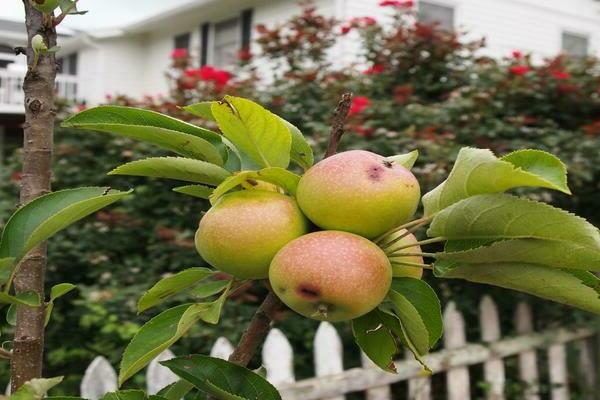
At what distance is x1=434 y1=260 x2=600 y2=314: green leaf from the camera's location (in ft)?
2.35

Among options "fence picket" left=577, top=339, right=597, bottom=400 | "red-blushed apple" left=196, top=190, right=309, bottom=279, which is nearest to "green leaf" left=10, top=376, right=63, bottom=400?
"red-blushed apple" left=196, top=190, right=309, bottom=279

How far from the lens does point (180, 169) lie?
2.49ft

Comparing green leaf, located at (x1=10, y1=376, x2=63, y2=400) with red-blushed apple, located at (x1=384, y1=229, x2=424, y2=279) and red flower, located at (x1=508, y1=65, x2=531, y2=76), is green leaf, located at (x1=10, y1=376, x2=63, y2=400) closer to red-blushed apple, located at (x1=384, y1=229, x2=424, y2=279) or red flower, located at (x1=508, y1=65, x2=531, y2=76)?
red-blushed apple, located at (x1=384, y1=229, x2=424, y2=279)

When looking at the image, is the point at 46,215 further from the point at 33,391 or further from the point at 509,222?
the point at 509,222

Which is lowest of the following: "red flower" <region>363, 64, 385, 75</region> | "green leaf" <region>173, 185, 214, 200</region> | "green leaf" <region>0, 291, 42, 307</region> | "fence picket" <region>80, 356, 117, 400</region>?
"fence picket" <region>80, 356, 117, 400</region>

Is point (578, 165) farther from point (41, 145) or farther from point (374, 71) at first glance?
point (41, 145)

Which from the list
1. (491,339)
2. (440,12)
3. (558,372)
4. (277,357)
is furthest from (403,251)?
(440,12)

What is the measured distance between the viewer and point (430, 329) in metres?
0.80

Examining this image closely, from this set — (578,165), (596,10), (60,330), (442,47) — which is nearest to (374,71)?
(442,47)

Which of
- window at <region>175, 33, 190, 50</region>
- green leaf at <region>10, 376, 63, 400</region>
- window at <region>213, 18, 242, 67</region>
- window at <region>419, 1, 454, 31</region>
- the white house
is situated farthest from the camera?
window at <region>175, 33, 190, 50</region>

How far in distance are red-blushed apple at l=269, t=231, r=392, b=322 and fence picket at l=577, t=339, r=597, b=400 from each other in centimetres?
374

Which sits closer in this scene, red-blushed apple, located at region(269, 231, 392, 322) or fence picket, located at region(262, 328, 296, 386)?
red-blushed apple, located at region(269, 231, 392, 322)

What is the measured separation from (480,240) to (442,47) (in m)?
4.41

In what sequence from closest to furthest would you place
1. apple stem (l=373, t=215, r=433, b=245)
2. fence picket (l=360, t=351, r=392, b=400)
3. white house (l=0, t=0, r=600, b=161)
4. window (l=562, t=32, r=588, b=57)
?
apple stem (l=373, t=215, r=433, b=245)
fence picket (l=360, t=351, r=392, b=400)
white house (l=0, t=0, r=600, b=161)
window (l=562, t=32, r=588, b=57)
